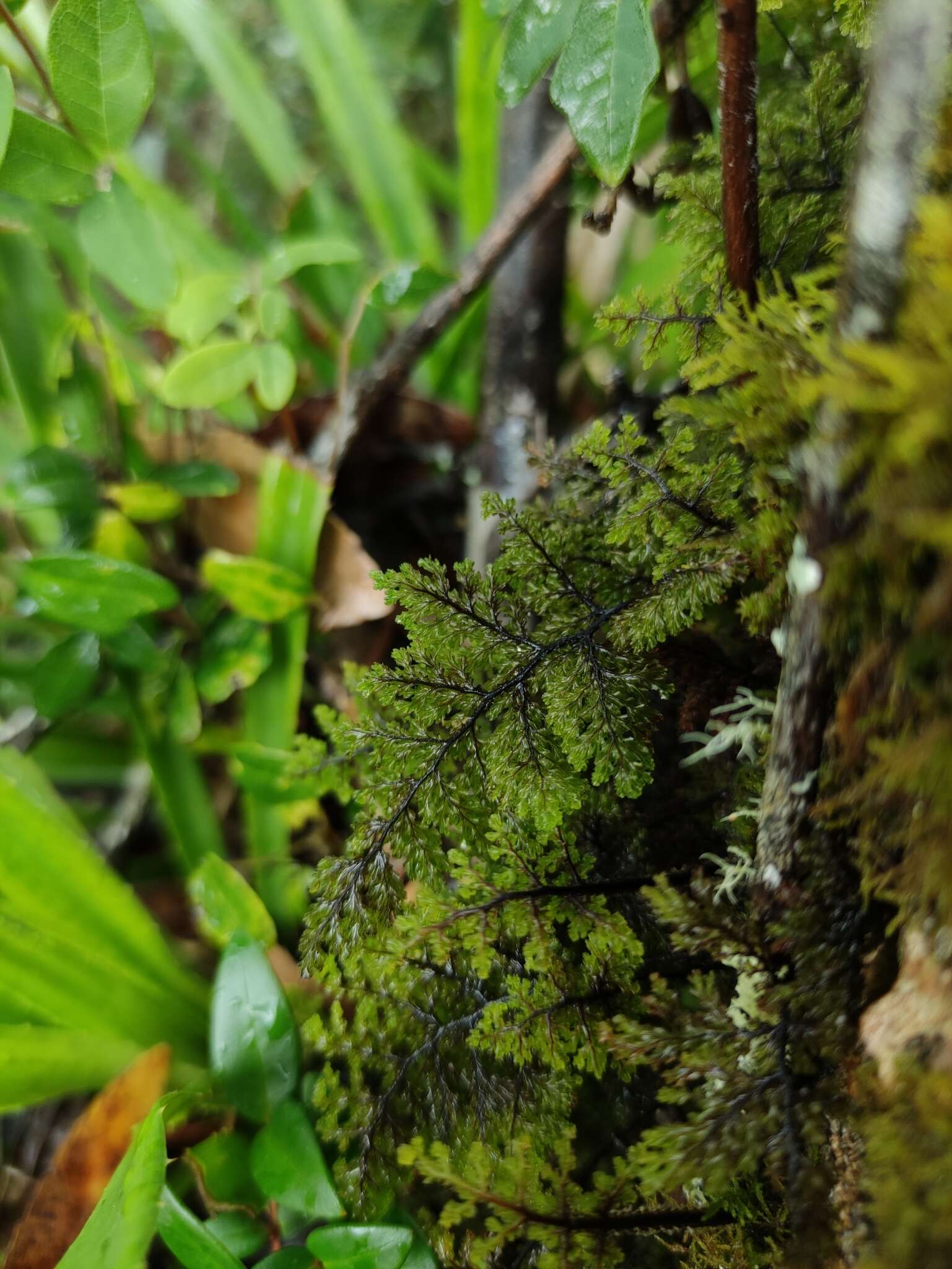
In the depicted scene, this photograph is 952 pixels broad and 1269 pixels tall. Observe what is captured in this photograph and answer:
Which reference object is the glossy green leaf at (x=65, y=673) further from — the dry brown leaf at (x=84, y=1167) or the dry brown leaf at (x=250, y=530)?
the dry brown leaf at (x=84, y=1167)

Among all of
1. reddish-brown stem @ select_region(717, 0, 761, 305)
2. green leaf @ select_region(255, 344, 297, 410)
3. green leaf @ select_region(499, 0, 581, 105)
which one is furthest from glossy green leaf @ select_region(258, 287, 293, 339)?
reddish-brown stem @ select_region(717, 0, 761, 305)

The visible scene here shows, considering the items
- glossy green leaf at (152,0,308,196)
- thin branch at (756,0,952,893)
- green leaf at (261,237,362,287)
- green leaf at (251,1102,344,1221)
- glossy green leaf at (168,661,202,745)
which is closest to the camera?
thin branch at (756,0,952,893)

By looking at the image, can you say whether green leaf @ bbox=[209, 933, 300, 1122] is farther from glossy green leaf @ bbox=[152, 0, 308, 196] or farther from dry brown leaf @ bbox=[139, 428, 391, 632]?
glossy green leaf @ bbox=[152, 0, 308, 196]

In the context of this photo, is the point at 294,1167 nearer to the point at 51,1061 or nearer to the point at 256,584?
the point at 51,1061

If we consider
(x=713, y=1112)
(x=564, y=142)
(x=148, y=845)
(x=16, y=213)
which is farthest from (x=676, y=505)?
(x=148, y=845)

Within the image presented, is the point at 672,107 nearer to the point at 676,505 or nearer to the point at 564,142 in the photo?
the point at 564,142

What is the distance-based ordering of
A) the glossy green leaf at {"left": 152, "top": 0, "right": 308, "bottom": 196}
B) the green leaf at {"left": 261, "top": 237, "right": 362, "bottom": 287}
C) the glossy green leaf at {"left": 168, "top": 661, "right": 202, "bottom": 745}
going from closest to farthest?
1. the green leaf at {"left": 261, "top": 237, "right": 362, "bottom": 287}
2. the glossy green leaf at {"left": 168, "top": 661, "right": 202, "bottom": 745}
3. the glossy green leaf at {"left": 152, "top": 0, "right": 308, "bottom": 196}

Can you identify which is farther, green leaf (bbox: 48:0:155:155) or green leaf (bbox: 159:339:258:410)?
green leaf (bbox: 159:339:258:410)
